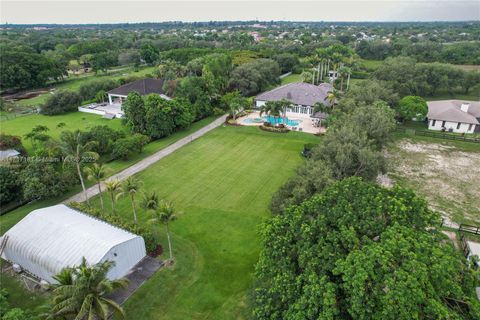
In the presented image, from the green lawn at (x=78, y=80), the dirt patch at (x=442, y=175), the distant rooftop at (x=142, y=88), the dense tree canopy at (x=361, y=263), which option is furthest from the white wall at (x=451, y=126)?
the green lawn at (x=78, y=80)

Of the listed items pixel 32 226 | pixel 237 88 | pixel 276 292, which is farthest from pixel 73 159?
pixel 237 88


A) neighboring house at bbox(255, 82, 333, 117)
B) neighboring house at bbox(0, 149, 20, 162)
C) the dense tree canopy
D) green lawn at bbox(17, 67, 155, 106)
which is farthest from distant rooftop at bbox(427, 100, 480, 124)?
green lawn at bbox(17, 67, 155, 106)

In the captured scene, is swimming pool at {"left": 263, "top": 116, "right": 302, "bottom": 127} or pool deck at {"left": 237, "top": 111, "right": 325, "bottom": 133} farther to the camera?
swimming pool at {"left": 263, "top": 116, "right": 302, "bottom": 127}

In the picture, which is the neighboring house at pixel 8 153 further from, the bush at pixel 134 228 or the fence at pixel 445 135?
the fence at pixel 445 135

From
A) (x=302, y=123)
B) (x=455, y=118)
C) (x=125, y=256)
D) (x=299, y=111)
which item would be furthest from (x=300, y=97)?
(x=125, y=256)

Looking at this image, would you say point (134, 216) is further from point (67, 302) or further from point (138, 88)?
point (138, 88)

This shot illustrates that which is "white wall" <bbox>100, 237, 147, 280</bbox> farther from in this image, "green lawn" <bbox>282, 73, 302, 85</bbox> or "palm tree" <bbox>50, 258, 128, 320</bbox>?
"green lawn" <bbox>282, 73, 302, 85</bbox>
